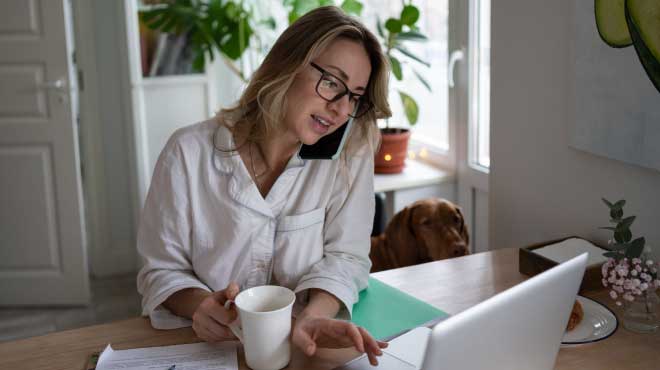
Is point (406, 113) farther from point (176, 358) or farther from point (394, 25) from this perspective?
point (176, 358)

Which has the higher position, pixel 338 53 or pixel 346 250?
pixel 338 53

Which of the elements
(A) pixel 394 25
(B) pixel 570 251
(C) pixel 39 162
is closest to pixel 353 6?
(A) pixel 394 25

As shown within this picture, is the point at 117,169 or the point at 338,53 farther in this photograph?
the point at 117,169

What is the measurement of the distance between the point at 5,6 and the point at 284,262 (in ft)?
6.91

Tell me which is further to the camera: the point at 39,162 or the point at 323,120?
the point at 39,162

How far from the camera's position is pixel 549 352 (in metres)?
1.08

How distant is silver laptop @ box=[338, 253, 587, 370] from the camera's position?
841mm

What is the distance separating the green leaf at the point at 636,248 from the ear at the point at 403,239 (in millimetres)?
874

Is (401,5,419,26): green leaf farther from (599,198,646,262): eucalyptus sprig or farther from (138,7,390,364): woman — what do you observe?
(599,198,646,262): eucalyptus sprig

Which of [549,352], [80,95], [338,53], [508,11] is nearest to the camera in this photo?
[549,352]

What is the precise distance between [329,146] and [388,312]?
389mm

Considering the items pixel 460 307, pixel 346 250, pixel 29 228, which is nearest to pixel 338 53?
pixel 346 250

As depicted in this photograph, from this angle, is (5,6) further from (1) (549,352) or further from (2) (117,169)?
(1) (549,352)

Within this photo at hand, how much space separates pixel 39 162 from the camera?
3178 mm
